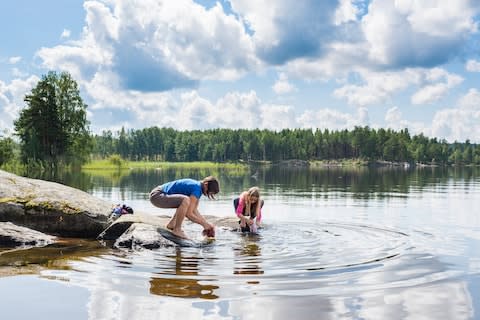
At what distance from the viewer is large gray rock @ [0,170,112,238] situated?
15.8 metres

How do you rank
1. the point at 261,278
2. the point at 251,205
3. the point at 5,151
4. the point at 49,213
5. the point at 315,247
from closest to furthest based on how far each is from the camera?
the point at 261,278 → the point at 315,247 → the point at 49,213 → the point at 251,205 → the point at 5,151

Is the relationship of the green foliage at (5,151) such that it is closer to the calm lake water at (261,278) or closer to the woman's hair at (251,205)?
the woman's hair at (251,205)

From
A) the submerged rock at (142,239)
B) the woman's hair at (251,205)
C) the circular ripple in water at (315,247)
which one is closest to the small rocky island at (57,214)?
the submerged rock at (142,239)

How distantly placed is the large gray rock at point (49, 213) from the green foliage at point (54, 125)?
62.9 m

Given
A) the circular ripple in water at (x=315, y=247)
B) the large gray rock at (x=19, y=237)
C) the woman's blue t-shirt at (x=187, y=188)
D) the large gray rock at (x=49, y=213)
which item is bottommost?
the circular ripple in water at (x=315, y=247)

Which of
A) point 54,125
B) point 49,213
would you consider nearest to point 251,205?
point 49,213

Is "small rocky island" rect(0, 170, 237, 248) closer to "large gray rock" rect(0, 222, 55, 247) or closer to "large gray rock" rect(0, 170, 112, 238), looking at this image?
"large gray rock" rect(0, 170, 112, 238)

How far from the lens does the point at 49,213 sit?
16062 millimetres

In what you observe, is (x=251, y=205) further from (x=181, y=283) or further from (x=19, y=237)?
(x=181, y=283)

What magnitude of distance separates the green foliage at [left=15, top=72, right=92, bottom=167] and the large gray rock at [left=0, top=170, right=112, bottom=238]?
206ft

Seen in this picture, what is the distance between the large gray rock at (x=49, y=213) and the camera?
51.9ft

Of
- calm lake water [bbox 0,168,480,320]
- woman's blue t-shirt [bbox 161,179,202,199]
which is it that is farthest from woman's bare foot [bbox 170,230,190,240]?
woman's blue t-shirt [bbox 161,179,202,199]

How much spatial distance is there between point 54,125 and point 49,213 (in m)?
64.7

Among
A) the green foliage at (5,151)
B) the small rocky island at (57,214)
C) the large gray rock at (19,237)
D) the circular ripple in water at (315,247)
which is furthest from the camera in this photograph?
the green foliage at (5,151)
